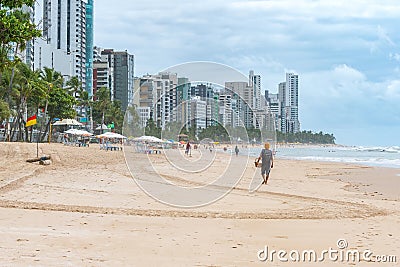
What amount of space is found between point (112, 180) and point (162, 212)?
7694 millimetres

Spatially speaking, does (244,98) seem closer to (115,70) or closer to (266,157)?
(266,157)

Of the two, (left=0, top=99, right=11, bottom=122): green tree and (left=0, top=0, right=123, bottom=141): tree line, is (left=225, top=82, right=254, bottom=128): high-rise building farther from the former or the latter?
(left=0, top=99, right=11, bottom=122): green tree

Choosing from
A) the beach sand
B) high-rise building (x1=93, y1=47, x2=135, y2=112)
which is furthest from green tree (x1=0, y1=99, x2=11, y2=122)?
high-rise building (x1=93, y1=47, x2=135, y2=112)

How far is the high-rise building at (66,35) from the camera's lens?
13199cm

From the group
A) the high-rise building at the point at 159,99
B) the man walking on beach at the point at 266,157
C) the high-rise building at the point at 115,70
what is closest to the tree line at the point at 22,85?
the high-rise building at the point at 159,99

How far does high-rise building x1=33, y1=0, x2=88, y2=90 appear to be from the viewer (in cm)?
13199

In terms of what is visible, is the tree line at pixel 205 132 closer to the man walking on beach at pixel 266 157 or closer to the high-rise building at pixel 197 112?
the high-rise building at pixel 197 112

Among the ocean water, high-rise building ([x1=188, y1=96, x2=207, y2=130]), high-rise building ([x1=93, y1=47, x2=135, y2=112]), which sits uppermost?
high-rise building ([x1=93, y1=47, x2=135, y2=112])

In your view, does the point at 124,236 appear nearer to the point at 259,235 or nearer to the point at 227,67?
the point at 259,235

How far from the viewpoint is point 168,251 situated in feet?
20.3

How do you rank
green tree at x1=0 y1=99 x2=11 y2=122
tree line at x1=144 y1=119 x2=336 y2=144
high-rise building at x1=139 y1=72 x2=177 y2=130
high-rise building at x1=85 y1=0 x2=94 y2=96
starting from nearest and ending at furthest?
high-rise building at x1=139 y1=72 x2=177 y2=130
tree line at x1=144 y1=119 x2=336 y2=144
green tree at x1=0 y1=99 x2=11 y2=122
high-rise building at x1=85 y1=0 x2=94 y2=96

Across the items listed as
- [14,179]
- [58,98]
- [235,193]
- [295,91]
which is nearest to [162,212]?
[235,193]

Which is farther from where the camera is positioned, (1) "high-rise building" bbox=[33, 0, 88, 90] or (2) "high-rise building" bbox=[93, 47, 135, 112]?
(2) "high-rise building" bbox=[93, 47, 135, 112]

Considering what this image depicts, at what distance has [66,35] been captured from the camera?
144 meters
